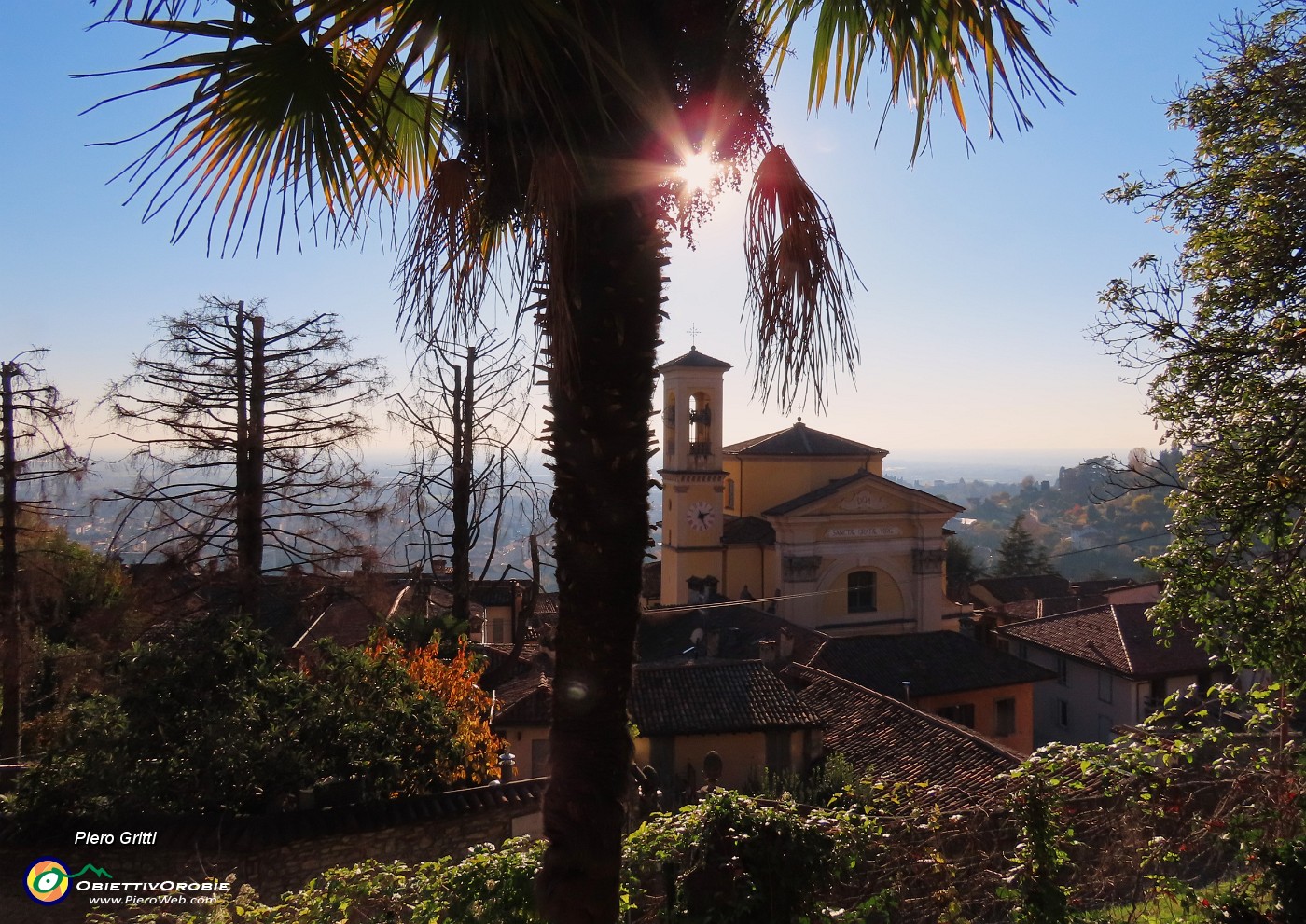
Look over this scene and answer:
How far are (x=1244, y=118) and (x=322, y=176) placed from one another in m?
5.41

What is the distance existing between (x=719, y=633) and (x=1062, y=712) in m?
10.5

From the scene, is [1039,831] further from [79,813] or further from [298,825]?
[79,813]

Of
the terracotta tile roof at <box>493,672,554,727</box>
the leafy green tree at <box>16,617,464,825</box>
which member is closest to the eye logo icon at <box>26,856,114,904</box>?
the leafy green tree at <box>16,617,464,825</box>

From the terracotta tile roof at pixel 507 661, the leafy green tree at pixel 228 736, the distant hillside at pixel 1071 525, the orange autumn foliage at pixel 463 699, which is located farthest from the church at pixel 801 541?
the leafy green tree at pixel 228 736

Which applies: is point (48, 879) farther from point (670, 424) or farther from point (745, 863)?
point (670, 424)

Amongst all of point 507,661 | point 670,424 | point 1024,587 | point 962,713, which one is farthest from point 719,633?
point 1024,587

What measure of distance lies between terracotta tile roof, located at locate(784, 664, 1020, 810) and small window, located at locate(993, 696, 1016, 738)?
239 inches

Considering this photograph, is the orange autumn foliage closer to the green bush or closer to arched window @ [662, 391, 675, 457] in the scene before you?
the green bush

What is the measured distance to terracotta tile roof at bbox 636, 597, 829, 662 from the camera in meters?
21.4

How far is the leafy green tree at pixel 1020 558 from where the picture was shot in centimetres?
5372

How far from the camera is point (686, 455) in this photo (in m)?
30.1

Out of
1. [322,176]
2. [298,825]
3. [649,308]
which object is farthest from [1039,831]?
[298,825]

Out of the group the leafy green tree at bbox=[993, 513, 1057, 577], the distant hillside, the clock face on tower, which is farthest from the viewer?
the distant hillside

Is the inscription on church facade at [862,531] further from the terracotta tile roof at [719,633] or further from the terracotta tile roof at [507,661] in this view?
the terracotta tile roof at [507,661]
